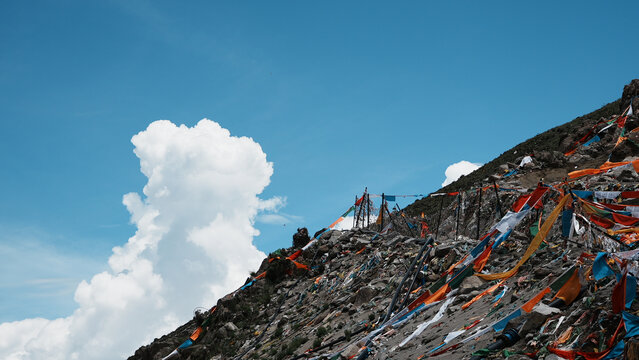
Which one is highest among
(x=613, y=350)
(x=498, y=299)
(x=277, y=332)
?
(x=277, y=332)

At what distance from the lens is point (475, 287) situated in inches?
439

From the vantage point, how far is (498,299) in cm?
950

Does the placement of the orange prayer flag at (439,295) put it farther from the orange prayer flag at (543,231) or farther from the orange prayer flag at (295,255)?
the orange prayer flag at (295,255)

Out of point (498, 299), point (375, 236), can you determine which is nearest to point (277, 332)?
point (375, 236)

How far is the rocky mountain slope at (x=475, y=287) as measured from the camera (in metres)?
6.79

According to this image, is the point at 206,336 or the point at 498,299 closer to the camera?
the point at 498,299

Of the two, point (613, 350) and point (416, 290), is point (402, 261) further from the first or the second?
point (613, 350)

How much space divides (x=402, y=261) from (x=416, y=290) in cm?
321

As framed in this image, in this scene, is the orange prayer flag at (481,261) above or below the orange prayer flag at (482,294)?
above

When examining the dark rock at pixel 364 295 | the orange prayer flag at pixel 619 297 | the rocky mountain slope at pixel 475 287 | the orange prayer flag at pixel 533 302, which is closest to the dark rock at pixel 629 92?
the rocky mountain slope at pixel 475 287

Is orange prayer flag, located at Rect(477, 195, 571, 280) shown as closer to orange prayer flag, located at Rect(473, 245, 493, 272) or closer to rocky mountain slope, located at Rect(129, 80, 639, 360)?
rocky mountain slope, located at Rect(129, 80, 639, 360)

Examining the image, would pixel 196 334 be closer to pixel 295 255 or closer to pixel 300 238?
pixel 295 255

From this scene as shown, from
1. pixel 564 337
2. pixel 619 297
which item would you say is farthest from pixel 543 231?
pixel 564 337

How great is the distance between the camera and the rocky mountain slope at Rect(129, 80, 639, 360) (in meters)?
6.79
